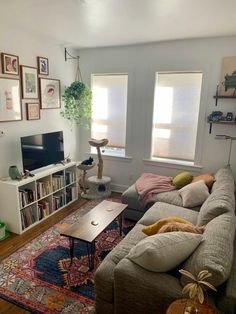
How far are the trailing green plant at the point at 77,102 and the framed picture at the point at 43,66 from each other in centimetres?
46

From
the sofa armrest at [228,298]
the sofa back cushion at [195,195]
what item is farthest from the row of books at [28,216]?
the sofa armrest at [228,298]

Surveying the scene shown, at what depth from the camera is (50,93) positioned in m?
3.84

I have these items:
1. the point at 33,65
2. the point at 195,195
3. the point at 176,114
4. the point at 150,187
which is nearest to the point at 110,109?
the point at 176,114

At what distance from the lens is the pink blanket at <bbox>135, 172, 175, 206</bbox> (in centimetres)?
322

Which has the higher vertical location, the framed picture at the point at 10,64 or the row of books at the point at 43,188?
the framed picture at the point at 10,64

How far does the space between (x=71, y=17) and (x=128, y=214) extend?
256 cm

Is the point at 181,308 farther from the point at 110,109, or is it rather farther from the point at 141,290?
the point at 110,109

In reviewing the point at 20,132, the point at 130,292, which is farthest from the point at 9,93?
the point at 130,292

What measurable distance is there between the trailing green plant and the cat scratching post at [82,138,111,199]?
0.56 metres

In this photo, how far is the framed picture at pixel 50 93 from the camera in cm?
368

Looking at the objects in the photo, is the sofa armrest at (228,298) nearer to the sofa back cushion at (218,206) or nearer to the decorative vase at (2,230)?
the sofa back cushion at (218,206)

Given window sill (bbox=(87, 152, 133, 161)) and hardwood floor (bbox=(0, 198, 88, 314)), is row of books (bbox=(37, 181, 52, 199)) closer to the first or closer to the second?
hardwood floor (bbox=(0, 198, 88, 314))

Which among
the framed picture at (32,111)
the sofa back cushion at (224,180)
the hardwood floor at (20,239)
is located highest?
the framed picture at (32,111)

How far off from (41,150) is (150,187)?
5.46ft
